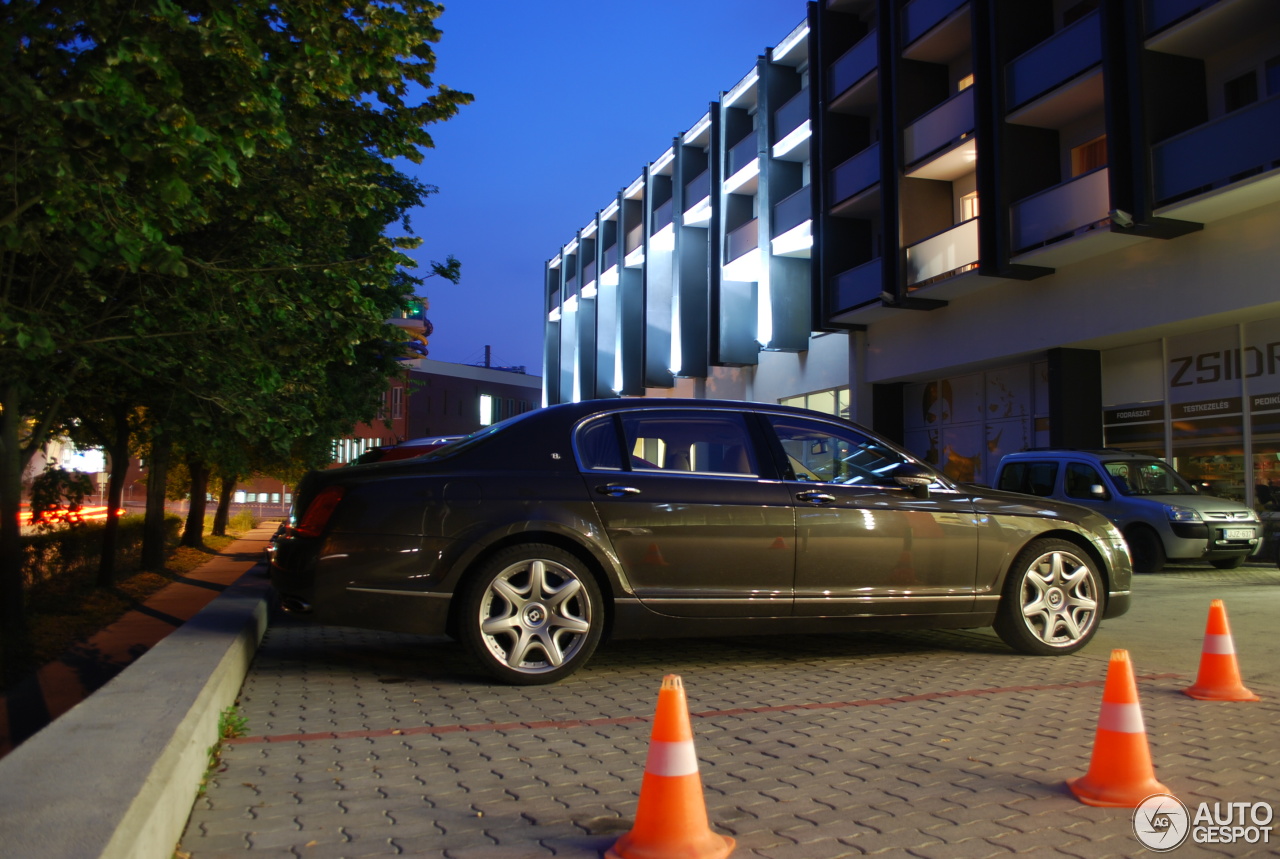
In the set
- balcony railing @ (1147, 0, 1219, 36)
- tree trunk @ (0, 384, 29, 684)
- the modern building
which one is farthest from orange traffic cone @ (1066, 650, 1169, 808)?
balcony railing @ (1147, 0, 1219, 36)

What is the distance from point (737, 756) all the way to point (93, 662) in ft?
22.2

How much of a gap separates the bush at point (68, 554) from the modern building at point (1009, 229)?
52.3 feet

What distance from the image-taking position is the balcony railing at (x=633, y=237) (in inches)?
1529

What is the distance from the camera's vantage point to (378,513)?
18.9 ft

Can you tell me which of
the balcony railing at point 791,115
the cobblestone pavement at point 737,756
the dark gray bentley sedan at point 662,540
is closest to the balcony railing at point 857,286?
the balcony railing at point 791,115

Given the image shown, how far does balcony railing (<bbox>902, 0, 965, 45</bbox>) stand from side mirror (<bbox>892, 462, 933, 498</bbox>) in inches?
674

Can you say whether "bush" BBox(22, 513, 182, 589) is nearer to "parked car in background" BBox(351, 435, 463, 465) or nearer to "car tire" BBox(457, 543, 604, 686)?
"parked car in background" BBox(351, 435, 463, 465)

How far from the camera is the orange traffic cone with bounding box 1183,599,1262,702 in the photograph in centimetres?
553

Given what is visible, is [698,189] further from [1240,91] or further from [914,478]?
[914,478]

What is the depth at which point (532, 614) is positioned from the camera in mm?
5797

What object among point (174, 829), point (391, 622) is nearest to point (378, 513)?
point (391, 622)

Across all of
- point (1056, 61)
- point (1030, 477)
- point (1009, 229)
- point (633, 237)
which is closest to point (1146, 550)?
point (1030, 477)

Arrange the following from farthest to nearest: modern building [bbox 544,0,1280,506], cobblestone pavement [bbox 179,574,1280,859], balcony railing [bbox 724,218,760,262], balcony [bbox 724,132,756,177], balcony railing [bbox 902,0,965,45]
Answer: balcony [bbox 724,132,756,177], balcony railing [bbox 724,218,760,262], balcony railing [bbox 902,0,965,45], modern building [bbox 544,0,1280,506], cobblestone pavement [bbox 179,574,1280,859]

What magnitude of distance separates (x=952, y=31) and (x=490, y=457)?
62.4 ft
